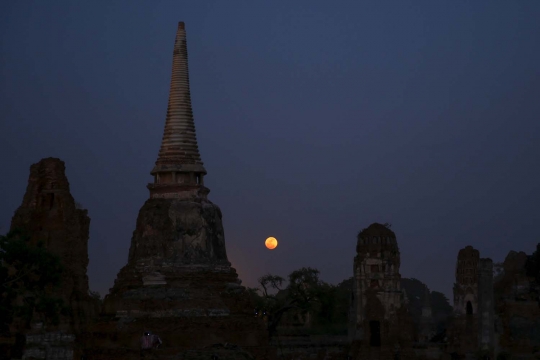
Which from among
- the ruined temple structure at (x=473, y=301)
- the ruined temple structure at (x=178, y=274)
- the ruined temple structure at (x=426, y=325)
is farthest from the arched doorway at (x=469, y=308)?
the ruined temple structure at (x=178, y=274)

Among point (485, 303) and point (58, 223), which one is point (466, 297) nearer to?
point (485, 303)

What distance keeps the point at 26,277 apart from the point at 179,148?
384 inches

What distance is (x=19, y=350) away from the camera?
40.5 metres

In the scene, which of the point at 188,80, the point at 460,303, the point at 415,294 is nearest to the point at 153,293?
the point at 188,80

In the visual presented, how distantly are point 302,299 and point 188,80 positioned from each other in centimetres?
2367

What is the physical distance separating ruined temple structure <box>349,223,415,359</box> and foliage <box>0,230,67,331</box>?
61.4ft

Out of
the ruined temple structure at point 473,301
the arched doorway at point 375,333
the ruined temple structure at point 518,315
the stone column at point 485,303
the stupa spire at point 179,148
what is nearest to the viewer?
the stupa spire at point 179,148

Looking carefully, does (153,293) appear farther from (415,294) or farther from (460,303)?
(415,294)

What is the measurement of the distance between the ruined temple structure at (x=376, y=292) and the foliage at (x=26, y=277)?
18.7 meters

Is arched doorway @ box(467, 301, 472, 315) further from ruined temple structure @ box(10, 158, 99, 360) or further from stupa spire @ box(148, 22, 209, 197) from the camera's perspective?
ruined temple structure @ box(10, 158, 99, 360)

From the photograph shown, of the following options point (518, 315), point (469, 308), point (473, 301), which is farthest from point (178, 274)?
point (518, 315)

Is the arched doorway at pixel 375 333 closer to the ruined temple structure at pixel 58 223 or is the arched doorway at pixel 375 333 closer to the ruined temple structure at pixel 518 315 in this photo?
the ruined temple structure at pixel 518 315

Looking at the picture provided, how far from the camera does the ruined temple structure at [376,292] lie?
53500 mm

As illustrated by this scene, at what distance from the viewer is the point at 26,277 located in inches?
1507
